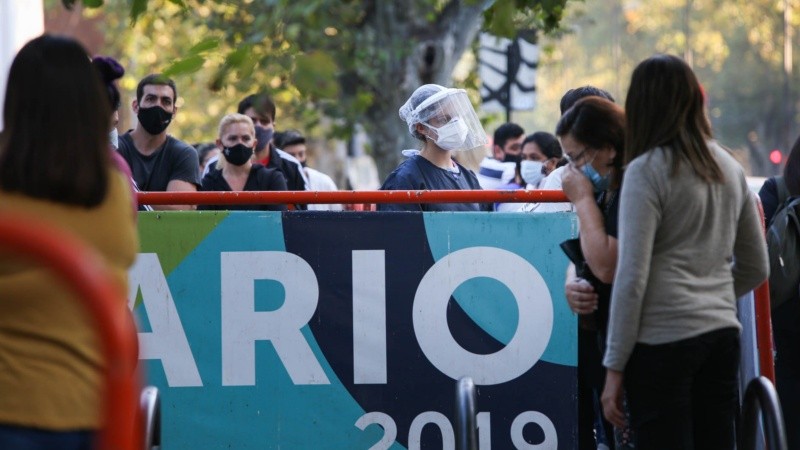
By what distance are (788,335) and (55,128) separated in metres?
4.34

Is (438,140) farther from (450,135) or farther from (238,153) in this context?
(238,153)

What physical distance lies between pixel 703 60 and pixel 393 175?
2801 inches

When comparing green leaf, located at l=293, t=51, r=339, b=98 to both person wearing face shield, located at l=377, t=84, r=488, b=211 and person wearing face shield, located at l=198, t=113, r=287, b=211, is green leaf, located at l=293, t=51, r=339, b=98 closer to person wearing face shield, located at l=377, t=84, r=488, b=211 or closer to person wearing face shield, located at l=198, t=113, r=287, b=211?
person wearing face shield, located at l=377, t=84, r=488, b=211

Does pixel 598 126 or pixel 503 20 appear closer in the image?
pixel 598 126

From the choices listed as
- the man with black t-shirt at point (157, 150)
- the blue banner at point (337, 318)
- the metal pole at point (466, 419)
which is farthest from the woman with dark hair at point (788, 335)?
the man with black t-shirt at point (157, 150)

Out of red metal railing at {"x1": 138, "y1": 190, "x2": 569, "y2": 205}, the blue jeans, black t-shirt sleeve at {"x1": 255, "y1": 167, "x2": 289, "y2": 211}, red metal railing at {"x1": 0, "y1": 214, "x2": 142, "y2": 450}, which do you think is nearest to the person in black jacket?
black t-shirt sleeve at {"x1": 255, "y1": 167, "x2": 289, "y2": 211}

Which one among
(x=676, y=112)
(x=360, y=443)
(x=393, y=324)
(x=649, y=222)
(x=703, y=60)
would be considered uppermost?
(x=703, y=60)

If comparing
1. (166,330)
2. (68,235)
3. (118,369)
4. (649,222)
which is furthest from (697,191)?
(166,330)

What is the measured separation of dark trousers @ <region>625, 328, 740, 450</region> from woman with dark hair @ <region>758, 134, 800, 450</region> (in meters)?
2.23

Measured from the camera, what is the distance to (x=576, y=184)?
4.66 metres

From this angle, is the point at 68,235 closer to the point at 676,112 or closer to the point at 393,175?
the point at 676,112

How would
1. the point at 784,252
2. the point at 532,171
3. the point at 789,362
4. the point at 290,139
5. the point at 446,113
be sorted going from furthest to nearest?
1. the point at 290,139
2. the point at 532,171
3. the point at 446,113
4. the point at 789,362
5. the point at 784,252

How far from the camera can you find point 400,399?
6.12 meters

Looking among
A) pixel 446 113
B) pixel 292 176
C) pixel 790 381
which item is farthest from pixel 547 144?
pixel 790 381
